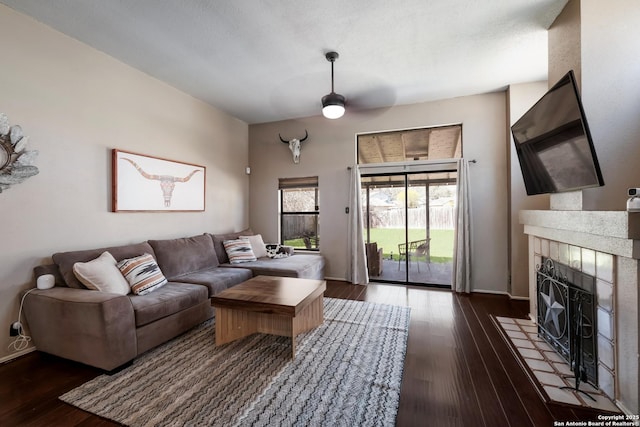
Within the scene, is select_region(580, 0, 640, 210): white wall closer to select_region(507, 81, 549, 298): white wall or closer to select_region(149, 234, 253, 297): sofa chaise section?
select_region(507, 81, 549, 298): white wall

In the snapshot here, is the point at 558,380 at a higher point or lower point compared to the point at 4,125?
lower

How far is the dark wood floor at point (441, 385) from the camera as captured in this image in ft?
5.24

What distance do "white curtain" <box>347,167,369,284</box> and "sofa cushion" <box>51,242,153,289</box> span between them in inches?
120

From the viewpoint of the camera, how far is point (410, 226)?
4555 mm

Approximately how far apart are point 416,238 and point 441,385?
2876 mm

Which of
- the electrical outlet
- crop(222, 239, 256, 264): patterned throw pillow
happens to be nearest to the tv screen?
crop(222, 239, 256, 264): patterned throw pillow

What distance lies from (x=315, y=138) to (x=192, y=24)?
108 inches

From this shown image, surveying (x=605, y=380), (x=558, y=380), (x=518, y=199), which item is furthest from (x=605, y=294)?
(x=518, y=199)

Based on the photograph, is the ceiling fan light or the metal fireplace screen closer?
the metal fireplace screen

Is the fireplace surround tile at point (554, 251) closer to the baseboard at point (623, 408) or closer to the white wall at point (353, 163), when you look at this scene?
the baseboard at point (623, 408)

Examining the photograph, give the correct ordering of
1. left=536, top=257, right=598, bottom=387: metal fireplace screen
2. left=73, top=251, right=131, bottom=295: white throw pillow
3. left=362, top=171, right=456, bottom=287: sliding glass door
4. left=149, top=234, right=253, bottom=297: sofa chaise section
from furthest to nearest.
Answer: left=362, top=171, right=456, bottom=287: sliding glass door
left=149, top=234, right=253, bottom=297: sofa chaise section
left=73, top=251, right=131, bottom=295: white throw pillow
left=536, top=257, right=598, bottom=387: metal fireplace screen

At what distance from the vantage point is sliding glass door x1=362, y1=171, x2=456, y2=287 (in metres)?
4.38

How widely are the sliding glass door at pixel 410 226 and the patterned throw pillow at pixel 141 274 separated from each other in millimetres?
3315

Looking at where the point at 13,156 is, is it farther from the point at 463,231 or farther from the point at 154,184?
the point at 463,231
